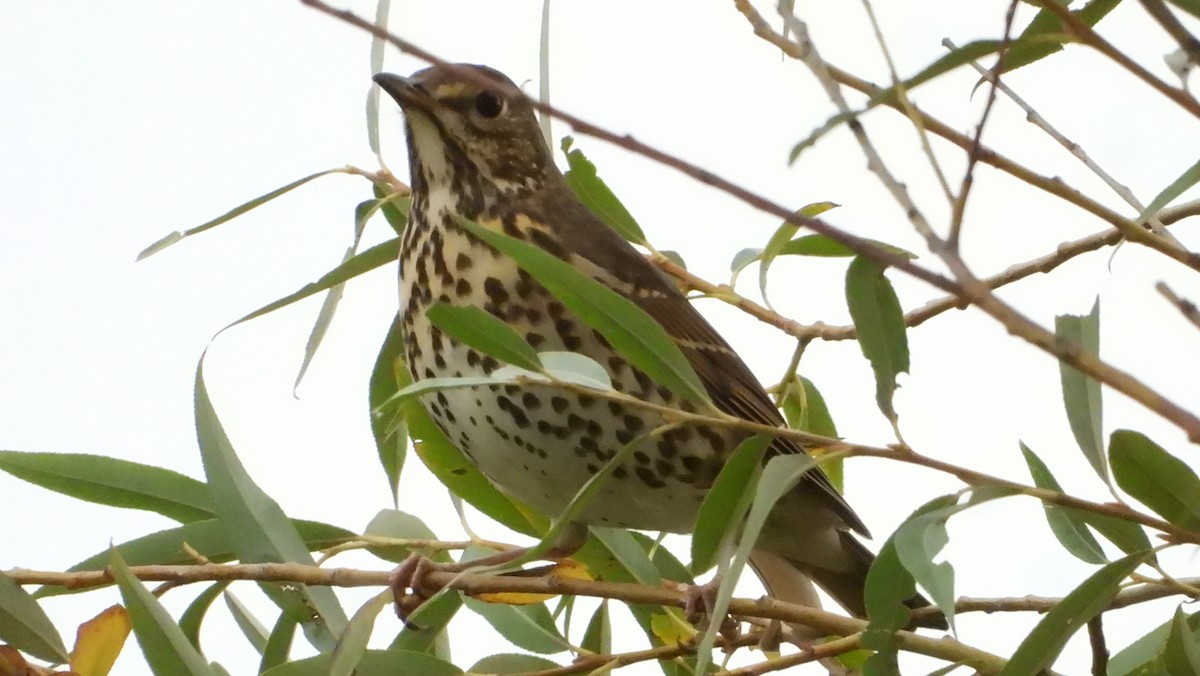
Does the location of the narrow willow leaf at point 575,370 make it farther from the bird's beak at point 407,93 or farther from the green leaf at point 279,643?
the bird's beak at point 407,93

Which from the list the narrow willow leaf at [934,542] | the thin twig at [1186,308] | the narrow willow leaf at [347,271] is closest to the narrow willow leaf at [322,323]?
the narrow willow leaf at [347,271]

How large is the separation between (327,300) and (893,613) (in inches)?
45.2

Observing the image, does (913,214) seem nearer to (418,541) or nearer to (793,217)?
(793,217)

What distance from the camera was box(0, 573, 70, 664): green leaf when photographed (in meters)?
2.04

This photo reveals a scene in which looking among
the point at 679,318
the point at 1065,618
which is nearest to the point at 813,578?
the point at 679,318

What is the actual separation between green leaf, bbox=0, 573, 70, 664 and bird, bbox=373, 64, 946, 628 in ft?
2.75

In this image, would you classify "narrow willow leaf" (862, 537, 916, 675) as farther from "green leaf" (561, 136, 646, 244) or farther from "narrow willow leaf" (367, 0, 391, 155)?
"narrow willow leaf" (367, 0, 391, 155)

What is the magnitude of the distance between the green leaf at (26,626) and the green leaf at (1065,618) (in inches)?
49.1

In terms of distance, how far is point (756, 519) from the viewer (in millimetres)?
1686

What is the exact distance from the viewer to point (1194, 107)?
3.67ft

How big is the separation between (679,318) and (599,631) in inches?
32.5

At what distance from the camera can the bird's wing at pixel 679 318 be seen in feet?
10.1

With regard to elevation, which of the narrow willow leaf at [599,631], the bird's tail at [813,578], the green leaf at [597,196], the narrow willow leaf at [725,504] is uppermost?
the green leaf at [597,196]

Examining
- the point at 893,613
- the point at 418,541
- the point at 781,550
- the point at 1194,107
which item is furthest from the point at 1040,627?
the point at 781,550
